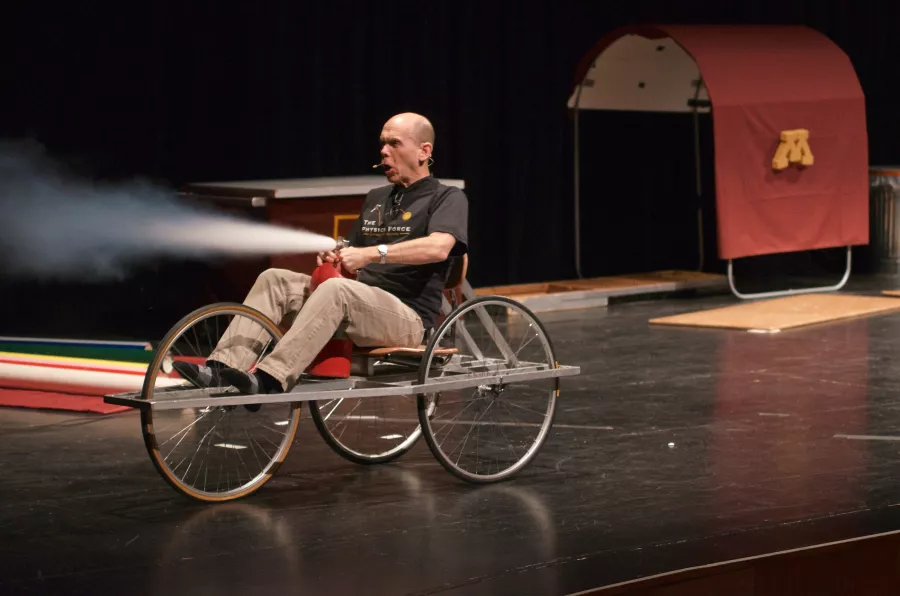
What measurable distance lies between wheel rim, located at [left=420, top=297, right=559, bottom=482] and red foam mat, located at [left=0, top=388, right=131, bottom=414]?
138cm

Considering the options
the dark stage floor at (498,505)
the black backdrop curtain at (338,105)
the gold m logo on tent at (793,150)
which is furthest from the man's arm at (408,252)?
the gold m logo on tent at (793,150)

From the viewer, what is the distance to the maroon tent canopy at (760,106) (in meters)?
9.04

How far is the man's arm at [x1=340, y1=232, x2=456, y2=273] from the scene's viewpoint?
4703mm

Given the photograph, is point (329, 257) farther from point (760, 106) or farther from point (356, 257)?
point (760, 106)

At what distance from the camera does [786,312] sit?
8.81m

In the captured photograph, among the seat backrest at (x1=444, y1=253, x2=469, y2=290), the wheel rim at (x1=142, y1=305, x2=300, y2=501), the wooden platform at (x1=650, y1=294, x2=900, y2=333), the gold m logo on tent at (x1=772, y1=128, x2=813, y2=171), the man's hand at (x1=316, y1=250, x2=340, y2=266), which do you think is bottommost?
the wooden platform at (x1=650, y1=294, x2=900, y2=333)

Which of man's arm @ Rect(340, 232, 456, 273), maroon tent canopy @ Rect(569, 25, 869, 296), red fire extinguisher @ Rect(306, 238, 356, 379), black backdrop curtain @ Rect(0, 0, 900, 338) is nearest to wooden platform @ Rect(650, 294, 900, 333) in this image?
maroon tent canopy @ Rect(569, 25, 869, 296)

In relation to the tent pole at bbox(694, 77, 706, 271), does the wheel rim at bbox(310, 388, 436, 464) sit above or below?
below

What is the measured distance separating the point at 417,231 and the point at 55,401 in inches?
80.1

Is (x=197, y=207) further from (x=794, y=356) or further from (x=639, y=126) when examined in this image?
(x=639, y=126)

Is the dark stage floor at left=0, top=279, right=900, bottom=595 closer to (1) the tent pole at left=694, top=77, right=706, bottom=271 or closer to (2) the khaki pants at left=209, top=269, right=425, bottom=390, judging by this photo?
(2) the khaki pants at left=209, top=269, right=425, bottom=390

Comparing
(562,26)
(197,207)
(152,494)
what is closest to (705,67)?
(562,26)

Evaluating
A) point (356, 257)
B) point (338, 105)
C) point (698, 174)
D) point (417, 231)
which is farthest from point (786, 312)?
point (356, 257)

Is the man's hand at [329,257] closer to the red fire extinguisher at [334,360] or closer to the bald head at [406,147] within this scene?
the red fire extinguisher at [334,360]
